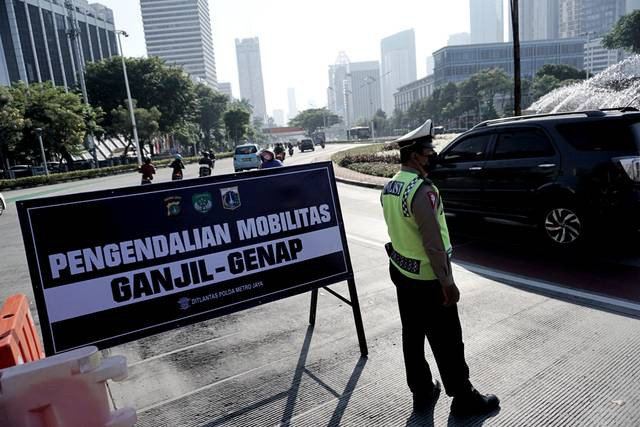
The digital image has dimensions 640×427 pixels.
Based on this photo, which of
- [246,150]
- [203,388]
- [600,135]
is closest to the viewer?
[203,388]

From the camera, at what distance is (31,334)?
3402mm

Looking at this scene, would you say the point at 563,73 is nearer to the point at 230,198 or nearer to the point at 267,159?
the point at 267,159

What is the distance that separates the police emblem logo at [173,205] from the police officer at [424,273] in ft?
4.66

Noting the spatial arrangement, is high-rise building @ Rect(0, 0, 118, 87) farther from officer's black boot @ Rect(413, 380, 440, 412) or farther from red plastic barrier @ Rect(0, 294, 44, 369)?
officer's black boot @ Rect(413, 380, 440, 412)

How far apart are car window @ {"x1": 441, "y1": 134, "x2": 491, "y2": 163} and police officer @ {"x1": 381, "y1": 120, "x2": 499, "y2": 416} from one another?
454cm

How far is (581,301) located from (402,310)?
2.59 metres

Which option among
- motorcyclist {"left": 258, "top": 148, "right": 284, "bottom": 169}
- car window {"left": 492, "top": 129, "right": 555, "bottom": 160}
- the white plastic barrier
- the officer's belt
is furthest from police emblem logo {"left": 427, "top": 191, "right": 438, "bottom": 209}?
motorcyclist {"left": 258, "top": 148, "right": 284, "bottom": 169}

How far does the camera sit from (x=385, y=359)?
12.1 ft

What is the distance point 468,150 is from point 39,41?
9335 centimetres

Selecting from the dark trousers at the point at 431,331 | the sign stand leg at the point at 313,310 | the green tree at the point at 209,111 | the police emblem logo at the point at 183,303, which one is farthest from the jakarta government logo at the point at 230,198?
the green tree at the point at 209,111

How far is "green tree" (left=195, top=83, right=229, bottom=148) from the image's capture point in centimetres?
8938

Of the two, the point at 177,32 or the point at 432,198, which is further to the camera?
the point at 177,32

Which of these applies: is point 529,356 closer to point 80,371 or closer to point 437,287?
point 437,287

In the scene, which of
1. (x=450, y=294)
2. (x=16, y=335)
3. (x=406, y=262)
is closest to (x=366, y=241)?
(x=406, y=262)
